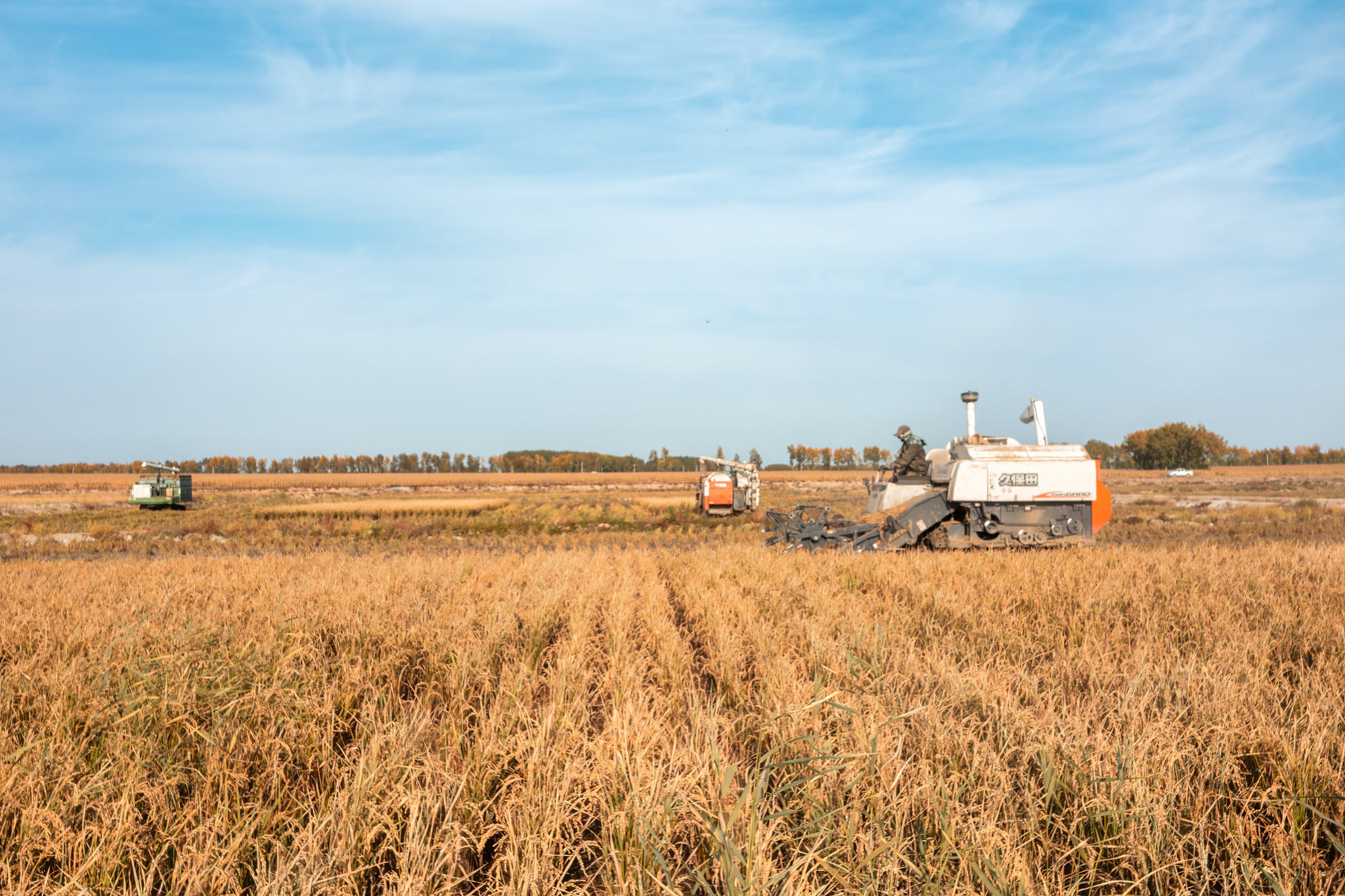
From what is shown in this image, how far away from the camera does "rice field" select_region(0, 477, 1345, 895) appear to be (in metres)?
2.35

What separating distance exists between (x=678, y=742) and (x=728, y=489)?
23.6m

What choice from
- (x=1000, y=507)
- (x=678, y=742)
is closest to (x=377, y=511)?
(x=1000, y=507)

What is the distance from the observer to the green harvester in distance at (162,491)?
1403 inches

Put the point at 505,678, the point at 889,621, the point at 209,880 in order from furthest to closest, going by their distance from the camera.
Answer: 1. the point at 889,621
2. the point at 505,678
3. the point at 209,880

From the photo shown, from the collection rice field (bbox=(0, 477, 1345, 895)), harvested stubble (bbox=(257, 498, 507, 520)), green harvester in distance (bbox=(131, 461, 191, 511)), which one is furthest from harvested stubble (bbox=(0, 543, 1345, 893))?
green harvester in distance (bbox=(131, 461, 191, 511))

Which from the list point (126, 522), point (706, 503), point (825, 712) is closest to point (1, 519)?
point (126, 522)

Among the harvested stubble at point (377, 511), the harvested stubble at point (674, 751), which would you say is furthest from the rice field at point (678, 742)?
the harvested stubble at point (377, 511)

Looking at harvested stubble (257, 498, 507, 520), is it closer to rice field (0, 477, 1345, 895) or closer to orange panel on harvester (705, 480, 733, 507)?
orange panel on harvester (705, 480, 733, 507)

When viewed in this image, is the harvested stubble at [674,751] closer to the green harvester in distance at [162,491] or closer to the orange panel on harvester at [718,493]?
the orange panel on harvester at [718,493]

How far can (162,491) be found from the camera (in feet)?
119

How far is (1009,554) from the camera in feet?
32.2

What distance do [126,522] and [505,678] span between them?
107ft

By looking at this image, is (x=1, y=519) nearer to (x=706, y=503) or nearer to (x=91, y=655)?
(x=706, y=503)

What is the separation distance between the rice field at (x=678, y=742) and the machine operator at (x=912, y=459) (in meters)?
6.25
